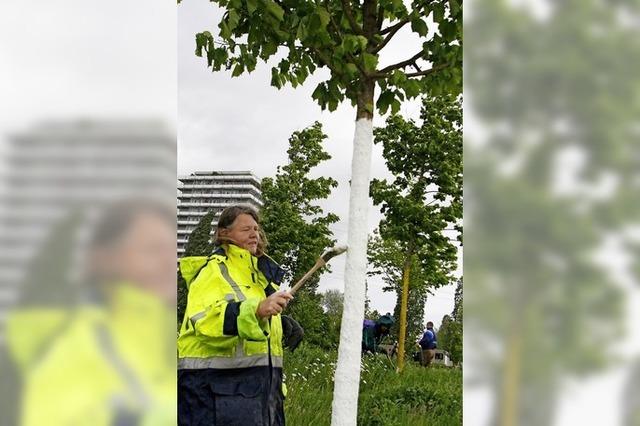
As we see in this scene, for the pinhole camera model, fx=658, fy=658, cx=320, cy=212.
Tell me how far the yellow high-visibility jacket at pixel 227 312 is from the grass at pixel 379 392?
1669mm

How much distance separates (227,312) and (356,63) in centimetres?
151


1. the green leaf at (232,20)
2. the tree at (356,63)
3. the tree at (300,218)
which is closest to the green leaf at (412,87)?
the tree at (356,63)

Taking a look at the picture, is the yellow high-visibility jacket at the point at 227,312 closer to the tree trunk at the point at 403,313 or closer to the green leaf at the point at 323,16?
the green leaf at the point at 323,16

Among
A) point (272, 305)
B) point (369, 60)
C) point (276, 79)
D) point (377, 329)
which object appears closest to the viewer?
point (272, 305)

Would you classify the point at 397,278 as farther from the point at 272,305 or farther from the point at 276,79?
Result: the point at 272,305

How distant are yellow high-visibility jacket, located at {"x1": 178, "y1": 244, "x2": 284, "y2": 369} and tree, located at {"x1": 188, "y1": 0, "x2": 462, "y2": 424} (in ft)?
2.60

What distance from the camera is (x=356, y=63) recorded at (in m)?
3.10

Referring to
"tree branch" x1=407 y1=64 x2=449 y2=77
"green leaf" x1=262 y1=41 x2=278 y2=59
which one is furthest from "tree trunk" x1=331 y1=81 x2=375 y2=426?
"green leaf" x1=262 y1=41 x2=278 y2=59

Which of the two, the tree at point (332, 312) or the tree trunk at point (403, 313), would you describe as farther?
the tree trunk at point (403, 313)

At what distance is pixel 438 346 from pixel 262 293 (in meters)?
2.87

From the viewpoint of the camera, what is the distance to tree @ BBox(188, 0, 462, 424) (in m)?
3.03

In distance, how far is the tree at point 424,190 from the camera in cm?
500
